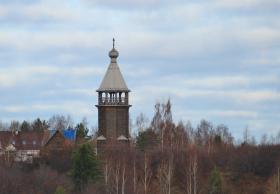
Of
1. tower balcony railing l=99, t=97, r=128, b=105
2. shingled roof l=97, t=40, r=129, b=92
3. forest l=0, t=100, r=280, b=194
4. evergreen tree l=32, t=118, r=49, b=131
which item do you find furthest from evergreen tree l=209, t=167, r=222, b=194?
evergreen tree l=32, t=118, r=49, b=131

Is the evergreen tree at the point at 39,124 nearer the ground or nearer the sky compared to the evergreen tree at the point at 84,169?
nearer the sky

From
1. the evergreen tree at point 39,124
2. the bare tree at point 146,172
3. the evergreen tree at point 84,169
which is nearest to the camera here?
the evergreen tree at point 84,169

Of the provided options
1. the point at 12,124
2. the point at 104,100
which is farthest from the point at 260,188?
the point at 12,124

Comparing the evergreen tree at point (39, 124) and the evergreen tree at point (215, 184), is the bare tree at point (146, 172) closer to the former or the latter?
the evergreen tree at point (215, 184)

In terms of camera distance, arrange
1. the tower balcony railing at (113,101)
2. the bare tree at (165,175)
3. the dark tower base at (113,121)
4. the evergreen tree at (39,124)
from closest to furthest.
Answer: the bare tree at (165,175) → the dark tower base at (113,121) → the tower balcony railing at (113,101) → the evergreen tree at (39,124)

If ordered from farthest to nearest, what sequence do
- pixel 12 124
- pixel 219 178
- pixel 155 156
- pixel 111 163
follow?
pixel 12 124 < pixel 155 156 < pixel 111 163 < pixel 219 178

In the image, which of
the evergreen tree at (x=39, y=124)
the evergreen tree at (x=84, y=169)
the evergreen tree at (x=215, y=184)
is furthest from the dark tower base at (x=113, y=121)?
the evergreen tree at (x=39, y=124)

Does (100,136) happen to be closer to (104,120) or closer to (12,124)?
(104,120)

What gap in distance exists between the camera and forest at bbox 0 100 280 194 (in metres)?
58.9

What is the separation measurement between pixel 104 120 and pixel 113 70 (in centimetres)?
429

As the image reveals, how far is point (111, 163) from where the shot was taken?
69250 millimetres

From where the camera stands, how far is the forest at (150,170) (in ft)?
193

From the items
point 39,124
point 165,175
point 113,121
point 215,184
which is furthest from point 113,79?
A: point 39,124

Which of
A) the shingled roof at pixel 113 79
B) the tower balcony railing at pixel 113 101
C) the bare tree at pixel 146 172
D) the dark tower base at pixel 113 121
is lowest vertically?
the bare tree at pixel 146 172
